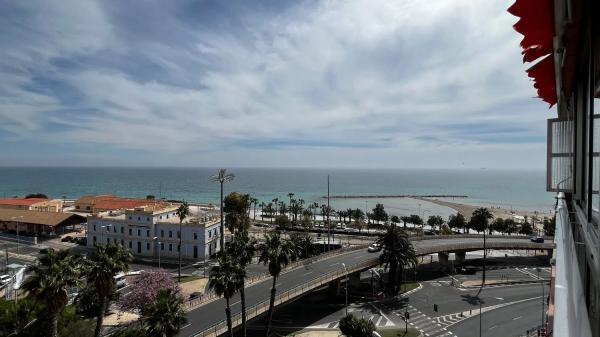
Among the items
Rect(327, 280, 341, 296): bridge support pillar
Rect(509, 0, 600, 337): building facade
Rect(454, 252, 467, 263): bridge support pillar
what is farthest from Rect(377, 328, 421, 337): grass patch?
Rect(509, 0, 600, 337): building facade

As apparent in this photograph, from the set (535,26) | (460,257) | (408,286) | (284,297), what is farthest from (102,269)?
(460,257)

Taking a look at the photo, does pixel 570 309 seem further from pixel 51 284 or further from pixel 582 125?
pixel 51 284

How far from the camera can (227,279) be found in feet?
106

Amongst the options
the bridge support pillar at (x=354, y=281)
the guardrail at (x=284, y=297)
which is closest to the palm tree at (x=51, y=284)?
the guardrail at (x=284, y=297)

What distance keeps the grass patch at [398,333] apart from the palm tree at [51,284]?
3087 centimetres

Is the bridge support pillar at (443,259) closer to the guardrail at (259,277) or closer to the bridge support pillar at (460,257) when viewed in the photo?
the bridge support pillar at (460,257)

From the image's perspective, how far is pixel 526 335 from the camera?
39781 mm

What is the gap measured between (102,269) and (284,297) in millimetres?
19876

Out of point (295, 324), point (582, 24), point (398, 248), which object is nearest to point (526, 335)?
point (398, 248)

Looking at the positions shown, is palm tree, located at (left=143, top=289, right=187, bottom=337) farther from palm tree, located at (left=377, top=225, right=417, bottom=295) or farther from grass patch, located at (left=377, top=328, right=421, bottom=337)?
palm tree, located at (left=377, top=225, right=417, bottom=295)

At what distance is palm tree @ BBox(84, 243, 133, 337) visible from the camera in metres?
28.9

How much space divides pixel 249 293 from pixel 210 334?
37.5 feet

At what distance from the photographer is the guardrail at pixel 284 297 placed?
3378 cm

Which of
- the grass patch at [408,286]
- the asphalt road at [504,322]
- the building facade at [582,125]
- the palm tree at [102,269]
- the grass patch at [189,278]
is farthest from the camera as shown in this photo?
the grass patch at [408,286]
